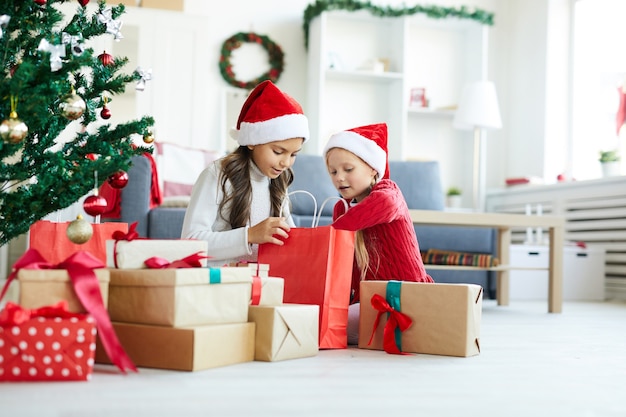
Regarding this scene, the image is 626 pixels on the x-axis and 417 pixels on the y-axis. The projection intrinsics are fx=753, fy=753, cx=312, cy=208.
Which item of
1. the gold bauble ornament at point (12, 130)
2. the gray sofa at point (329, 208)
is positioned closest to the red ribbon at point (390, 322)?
the gold bauble ornament at point (12, 130)

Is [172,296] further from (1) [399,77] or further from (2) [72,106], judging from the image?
(1) [399,77]

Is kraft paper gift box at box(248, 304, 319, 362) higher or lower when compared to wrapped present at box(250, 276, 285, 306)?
lower

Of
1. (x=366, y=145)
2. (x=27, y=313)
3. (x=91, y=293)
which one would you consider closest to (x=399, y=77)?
(x=366, y=145)

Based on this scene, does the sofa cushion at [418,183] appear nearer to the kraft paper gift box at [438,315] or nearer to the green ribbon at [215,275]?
the kraft paper gift box at [438,315]

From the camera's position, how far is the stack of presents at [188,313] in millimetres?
1304

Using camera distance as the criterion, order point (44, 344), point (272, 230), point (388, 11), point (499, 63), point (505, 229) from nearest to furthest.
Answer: point (44, 344) < point (272, 230) < point (505, 229) < point (388, 11) < point (499, 63)

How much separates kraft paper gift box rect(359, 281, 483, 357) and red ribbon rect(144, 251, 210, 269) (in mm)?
574

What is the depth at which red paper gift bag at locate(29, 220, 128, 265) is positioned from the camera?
2352 millimetres

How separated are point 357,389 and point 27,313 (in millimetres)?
594

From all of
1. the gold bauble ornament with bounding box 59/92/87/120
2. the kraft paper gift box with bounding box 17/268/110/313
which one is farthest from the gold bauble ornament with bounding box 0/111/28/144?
the kraft paper gift box with bounding box 17/268/110/313

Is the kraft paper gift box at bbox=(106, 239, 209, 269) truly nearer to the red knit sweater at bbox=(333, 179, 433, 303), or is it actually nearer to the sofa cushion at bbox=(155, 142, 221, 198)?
the red knit sweater at bbox=(333, 179, 433, 303)

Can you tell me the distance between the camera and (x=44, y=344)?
1.29 m

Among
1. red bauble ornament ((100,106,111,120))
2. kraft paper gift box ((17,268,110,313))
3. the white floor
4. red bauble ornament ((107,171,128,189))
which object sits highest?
red bauble ornament ((100,106,111,120))

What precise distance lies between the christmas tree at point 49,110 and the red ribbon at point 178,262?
0.22 meters
